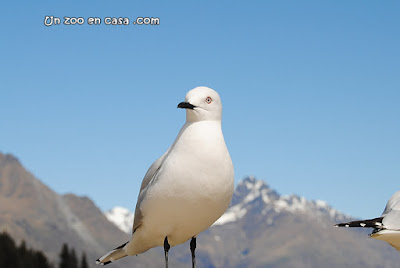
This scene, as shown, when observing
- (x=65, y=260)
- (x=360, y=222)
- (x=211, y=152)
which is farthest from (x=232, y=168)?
(x=65, y=260)

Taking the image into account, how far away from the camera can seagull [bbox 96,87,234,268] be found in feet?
43.5

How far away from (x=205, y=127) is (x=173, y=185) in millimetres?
1338

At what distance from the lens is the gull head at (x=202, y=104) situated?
13.3 metres

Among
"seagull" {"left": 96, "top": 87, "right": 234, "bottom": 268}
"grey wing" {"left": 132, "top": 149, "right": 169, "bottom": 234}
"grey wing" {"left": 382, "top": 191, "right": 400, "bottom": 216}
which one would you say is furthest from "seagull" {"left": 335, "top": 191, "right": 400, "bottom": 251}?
"grey wing" {"left": 132, "top": 149, "right": 169, "bottom": 234}

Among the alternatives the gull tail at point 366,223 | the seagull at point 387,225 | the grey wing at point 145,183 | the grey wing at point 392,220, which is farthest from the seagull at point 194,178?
the grey wing at point 392,220

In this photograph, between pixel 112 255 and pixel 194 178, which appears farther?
pixel 112 255

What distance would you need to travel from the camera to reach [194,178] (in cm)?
1323

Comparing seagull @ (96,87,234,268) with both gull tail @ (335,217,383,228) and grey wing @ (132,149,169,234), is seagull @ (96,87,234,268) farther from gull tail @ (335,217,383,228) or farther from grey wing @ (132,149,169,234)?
gull tail @ (335,217,383,228)

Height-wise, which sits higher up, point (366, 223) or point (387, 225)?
point (366, 223)

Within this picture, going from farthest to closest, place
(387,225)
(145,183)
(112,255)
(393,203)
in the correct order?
(112,255)
(145,183)
(393,203)
(387,225)

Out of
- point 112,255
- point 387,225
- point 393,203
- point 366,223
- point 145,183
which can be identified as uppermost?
point 145,183

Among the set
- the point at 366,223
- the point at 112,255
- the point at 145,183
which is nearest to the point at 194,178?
the point at 145,183

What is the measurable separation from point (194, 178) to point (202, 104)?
150cm

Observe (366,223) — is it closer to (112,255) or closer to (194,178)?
(194,178)
